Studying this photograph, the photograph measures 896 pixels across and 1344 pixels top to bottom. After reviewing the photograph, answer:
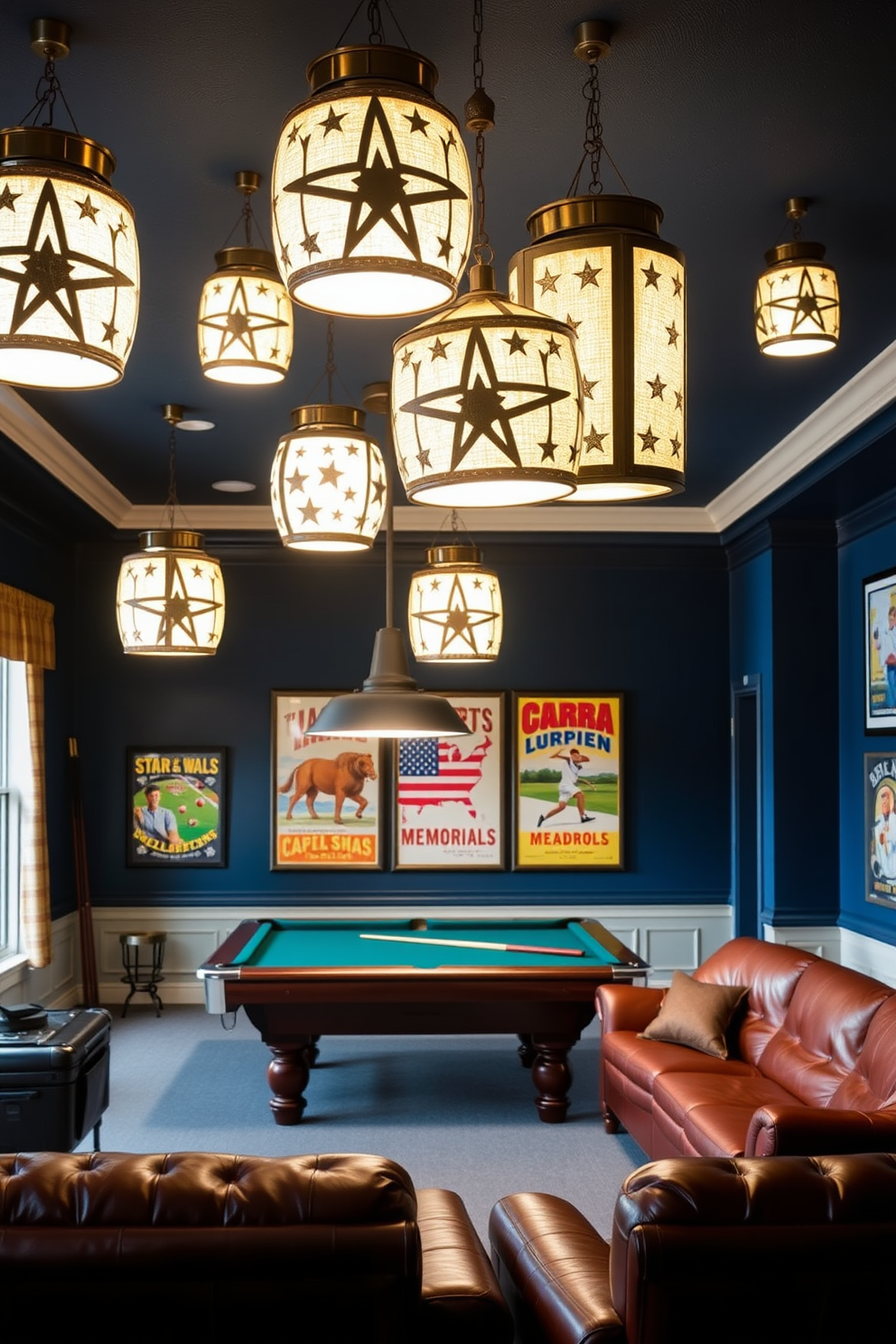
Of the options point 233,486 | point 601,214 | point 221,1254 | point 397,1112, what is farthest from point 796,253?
point 233,486

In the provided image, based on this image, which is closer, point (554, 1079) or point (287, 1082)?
point (287, 1082)

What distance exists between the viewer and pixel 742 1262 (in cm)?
208

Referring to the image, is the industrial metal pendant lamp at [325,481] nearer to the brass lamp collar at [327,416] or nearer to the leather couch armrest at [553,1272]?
the brass lamp collar at [327,416]

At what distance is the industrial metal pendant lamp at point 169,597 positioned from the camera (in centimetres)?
411

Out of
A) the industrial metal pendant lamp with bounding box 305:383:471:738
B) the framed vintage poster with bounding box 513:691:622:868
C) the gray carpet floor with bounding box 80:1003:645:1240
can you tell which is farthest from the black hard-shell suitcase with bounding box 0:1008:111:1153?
the framed vintage poster with bounding box 513:691:622:868

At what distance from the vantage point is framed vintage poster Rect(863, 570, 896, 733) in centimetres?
615

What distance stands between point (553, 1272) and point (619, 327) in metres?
1.73

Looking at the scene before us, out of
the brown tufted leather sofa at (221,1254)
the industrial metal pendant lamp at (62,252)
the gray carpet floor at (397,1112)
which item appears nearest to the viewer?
the industrial metal pendant lamp at (62,252)

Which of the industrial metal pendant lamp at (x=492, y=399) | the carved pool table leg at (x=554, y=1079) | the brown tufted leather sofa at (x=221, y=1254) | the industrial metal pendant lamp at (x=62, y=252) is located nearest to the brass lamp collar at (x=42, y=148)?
the industrial metal pendant lamp at (x=62, y=252)

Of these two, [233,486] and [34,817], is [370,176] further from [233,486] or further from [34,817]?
[34,817]

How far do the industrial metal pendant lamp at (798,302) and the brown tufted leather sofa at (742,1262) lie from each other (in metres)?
2.14

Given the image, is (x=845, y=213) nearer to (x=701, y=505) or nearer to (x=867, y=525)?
(x=867, y=525)

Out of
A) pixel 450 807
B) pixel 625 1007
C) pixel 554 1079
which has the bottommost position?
pixel 554 1079

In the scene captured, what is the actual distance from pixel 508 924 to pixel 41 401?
11.1 feet
